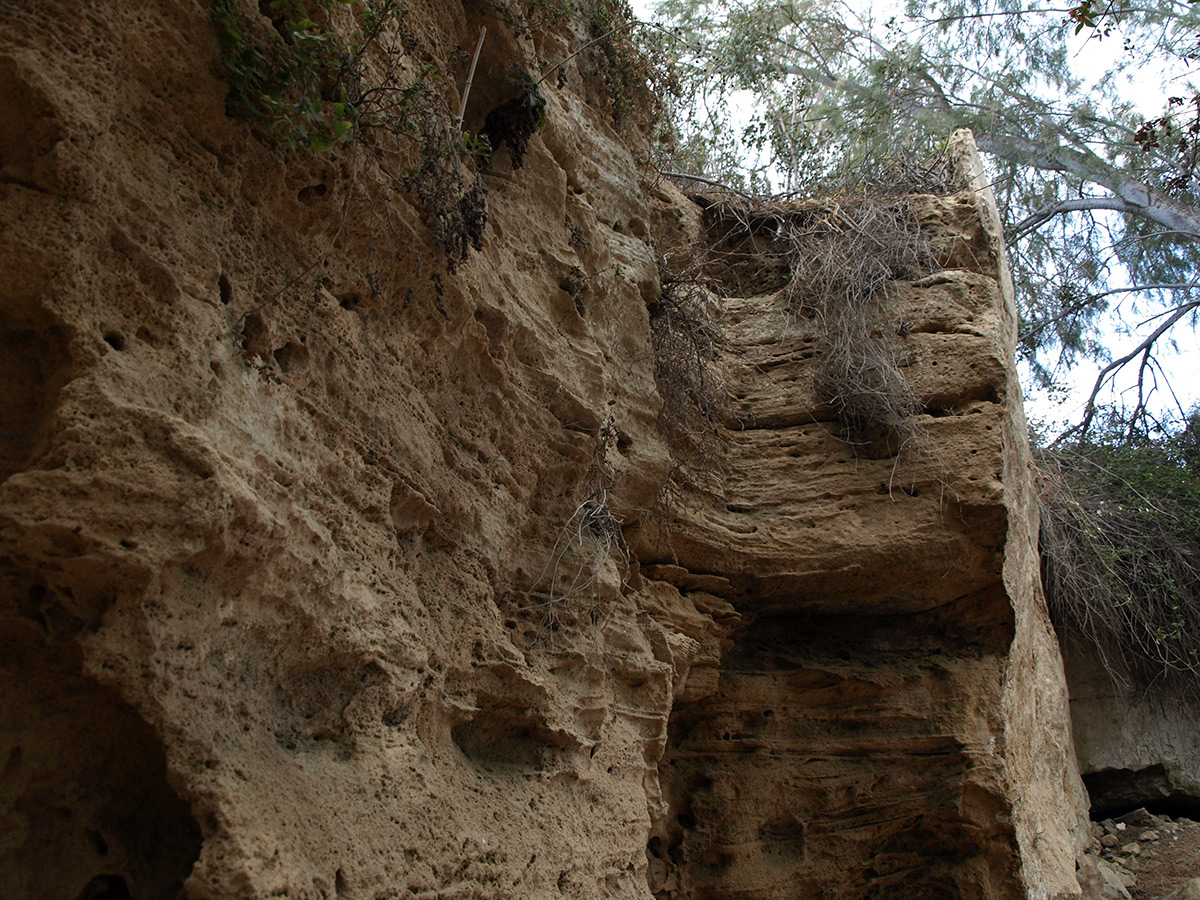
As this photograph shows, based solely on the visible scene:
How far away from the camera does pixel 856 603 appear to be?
4.61 metres

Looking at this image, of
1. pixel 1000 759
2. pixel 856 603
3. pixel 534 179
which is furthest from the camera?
pixel 856 603

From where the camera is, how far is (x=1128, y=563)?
6777 millimetres

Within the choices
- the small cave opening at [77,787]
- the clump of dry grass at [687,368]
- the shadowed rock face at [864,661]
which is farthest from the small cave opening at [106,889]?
the clump of dry grass at [687,368]

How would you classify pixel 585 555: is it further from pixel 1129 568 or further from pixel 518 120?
pixel 1129 568

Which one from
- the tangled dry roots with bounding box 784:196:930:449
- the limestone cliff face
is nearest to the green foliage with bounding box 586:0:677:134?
the limestone cliff face

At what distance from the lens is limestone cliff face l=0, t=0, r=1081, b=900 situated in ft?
6.20

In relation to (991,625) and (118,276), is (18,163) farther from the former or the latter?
(991,625)

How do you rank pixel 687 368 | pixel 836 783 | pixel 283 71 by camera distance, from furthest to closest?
pixel 687 368 < pixel 836 783 < pixel 283 71

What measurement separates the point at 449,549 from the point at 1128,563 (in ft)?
19.0

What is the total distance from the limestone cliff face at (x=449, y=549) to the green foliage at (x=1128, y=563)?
1.39m

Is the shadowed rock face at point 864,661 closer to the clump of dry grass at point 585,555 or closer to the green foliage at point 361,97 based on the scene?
the clump of dry grass at point 585,555

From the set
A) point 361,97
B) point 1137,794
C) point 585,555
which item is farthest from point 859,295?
point 1137,794

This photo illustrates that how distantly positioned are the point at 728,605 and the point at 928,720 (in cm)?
109

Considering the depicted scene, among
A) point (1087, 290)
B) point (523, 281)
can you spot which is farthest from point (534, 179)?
point (1087, 290)
